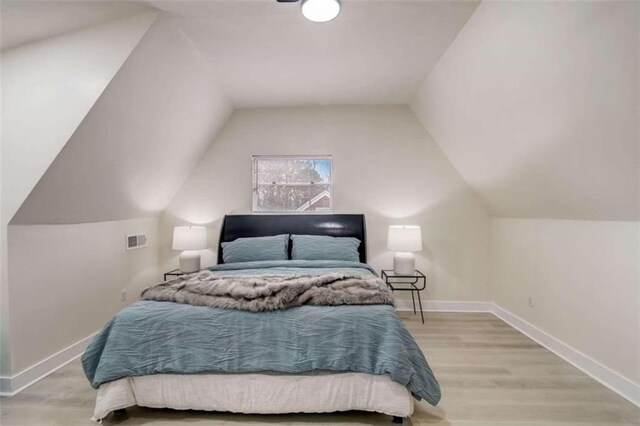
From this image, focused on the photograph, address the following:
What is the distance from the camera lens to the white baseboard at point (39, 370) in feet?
6.83

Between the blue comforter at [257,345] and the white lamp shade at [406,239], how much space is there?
62.7 inches

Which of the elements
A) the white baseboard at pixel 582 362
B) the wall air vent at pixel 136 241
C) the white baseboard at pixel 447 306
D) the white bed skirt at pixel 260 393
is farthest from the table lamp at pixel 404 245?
the wall air vent at pixel 136 241

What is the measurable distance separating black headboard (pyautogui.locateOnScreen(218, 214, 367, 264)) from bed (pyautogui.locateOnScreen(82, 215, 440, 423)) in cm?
191

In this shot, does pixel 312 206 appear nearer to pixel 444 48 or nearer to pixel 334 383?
pixel 444 48

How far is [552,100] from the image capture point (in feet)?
6.35

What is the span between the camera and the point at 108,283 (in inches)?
119

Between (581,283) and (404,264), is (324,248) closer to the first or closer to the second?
(404,264)

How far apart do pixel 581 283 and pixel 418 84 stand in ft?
7.54

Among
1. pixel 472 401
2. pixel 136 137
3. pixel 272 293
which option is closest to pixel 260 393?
pixel 272 293

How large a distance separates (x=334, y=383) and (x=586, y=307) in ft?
6.81

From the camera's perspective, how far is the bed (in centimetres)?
173

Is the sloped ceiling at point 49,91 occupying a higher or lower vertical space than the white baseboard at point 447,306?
higher

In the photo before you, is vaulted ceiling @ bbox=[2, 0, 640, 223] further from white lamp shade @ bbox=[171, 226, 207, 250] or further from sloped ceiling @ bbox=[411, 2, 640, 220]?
white lamp shade @ bbox=[171, 226, 207, 250]

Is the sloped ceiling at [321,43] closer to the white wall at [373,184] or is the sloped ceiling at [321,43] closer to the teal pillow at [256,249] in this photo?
the white wall at [373,184]
